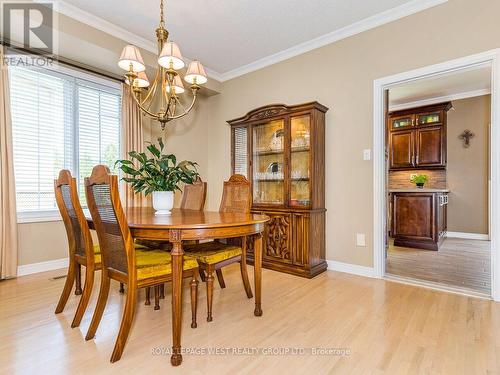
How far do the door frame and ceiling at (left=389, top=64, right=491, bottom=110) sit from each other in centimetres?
168

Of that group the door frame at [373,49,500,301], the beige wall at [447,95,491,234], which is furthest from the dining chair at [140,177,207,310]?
the beige wall at [447,95,491,234]

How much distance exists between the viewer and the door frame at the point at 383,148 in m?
2.30

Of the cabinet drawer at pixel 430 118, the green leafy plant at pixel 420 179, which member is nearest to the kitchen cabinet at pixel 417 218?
the green leafy plant at pixel 420 179

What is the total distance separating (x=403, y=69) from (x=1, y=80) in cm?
401

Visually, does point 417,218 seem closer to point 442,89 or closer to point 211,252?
point 442,89

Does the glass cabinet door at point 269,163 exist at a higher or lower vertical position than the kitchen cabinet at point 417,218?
higher

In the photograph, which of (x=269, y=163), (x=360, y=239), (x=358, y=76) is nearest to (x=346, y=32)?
(x=358, y=76)

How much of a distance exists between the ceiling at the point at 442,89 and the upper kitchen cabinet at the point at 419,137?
0.19m

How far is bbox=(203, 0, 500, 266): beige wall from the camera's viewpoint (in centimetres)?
246

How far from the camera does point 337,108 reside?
3.20 m

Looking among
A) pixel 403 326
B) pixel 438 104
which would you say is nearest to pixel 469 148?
pixel 438 104

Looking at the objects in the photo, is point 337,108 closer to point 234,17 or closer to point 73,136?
point 234,17

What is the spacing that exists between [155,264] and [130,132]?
2532 mm

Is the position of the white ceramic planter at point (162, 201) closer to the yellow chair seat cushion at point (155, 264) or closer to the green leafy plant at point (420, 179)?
the yellow chair seat cushion at point (155, 264)
